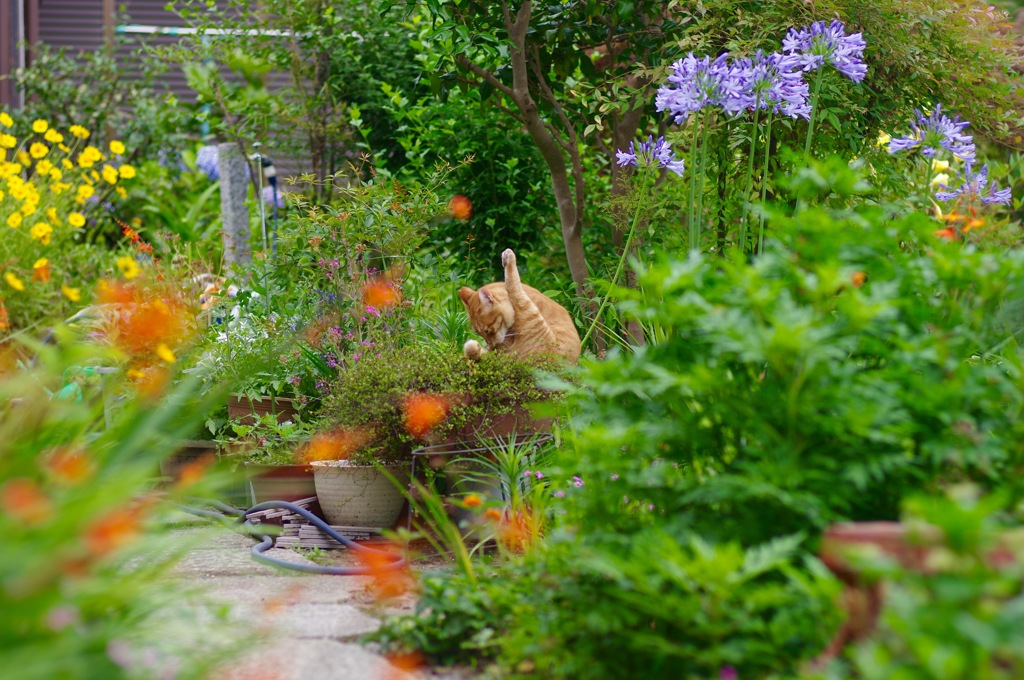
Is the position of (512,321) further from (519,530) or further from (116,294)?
(116,294)

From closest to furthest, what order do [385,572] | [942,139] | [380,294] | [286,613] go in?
[286,613] < [385,572] < [942,139] < [380,294]

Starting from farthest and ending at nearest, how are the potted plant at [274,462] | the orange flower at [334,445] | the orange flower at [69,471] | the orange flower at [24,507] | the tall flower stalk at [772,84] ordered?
the potted plant at [274,462] < the orange flower at [334,445] < the tall flower stalk at [772,84] < the orange flower at [69,471] < the orange flower at [24,507]

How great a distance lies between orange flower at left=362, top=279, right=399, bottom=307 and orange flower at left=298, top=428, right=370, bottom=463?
1.92 ft

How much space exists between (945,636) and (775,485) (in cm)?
44

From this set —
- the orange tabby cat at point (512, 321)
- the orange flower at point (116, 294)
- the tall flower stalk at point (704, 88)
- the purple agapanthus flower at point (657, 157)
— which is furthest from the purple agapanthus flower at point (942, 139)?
the orange flower at point (116, 294)

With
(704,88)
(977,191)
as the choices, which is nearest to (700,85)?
(704,88)

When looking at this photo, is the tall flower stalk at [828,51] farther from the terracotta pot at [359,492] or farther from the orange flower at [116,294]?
the orange flower at [116,294]

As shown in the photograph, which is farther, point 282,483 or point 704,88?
point 282,483

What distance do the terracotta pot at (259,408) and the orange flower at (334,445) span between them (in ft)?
1.28

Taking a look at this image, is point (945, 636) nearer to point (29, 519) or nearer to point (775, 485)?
point (775, 485)

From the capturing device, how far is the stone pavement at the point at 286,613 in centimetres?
183

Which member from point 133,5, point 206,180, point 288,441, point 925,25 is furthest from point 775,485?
point 133,5

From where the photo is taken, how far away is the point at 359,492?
320cm

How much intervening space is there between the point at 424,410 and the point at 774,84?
145 centimetres
